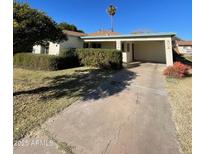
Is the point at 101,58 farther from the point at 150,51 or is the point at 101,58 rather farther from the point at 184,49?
the point at 184,49

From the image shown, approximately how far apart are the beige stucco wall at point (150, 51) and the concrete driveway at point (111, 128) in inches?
589

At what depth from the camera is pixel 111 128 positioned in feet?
13.1

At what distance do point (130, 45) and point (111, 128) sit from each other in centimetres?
1655

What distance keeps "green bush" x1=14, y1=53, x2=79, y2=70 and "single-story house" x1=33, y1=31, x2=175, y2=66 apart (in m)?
2.65

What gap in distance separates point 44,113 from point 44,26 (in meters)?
3.69

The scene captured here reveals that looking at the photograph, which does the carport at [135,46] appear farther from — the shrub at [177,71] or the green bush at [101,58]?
the shrub at [177,71]

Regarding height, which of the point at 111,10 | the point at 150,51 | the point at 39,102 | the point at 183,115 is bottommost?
the point at 183,115

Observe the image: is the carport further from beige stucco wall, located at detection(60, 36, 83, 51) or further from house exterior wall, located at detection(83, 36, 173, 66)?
beige stucco wall, located at detection(60, 36, 83, 51)

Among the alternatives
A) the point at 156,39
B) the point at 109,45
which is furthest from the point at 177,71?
the point at 109,45

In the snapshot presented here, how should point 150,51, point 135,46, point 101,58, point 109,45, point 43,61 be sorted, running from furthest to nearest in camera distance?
point 135,46 < point 109,45 < point 150,51 < point 101,58 < point 43,61

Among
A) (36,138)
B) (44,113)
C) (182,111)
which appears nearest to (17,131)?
(36,138)
